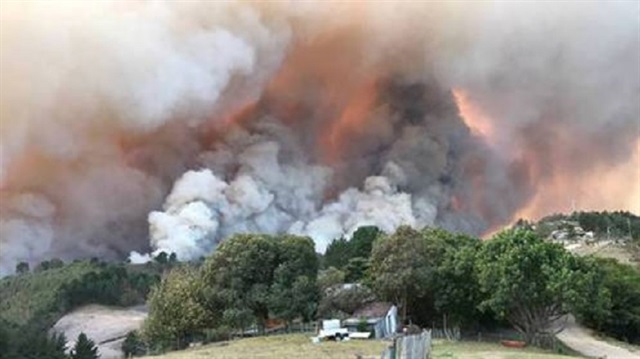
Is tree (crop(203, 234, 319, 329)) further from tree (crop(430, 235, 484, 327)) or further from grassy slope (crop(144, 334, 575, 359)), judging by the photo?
tree (crop(430, 235, 484, 327))

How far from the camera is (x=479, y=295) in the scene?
Answer: 56.5 metres

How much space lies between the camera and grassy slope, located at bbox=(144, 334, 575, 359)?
120ft

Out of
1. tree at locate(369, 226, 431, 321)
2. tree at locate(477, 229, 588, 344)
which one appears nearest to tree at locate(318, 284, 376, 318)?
tree at locate(369, 226, 431, 321)

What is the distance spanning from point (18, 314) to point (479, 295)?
73064mm

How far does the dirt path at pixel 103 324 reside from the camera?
86938 mm

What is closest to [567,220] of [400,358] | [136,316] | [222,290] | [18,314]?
[136,316]

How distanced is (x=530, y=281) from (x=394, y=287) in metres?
10.2

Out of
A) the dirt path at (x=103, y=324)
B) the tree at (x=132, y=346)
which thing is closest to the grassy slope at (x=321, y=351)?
the tree at (x=132, y=346)

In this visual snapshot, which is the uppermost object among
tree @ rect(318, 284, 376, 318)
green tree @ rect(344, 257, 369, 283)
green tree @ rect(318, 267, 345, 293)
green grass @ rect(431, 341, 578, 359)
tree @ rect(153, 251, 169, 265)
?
tree @ rect(153, 251, 169, 265)

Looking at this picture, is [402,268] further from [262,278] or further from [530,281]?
[262,278]

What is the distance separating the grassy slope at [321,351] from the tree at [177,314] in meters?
8.10

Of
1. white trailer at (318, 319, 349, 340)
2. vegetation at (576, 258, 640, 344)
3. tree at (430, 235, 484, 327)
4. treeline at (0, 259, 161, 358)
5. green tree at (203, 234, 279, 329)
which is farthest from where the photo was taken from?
treeline at (0, 259, 161, 358)

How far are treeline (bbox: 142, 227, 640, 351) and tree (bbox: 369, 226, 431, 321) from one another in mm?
76

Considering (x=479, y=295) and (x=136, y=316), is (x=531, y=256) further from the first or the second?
(x=136, y=316)
